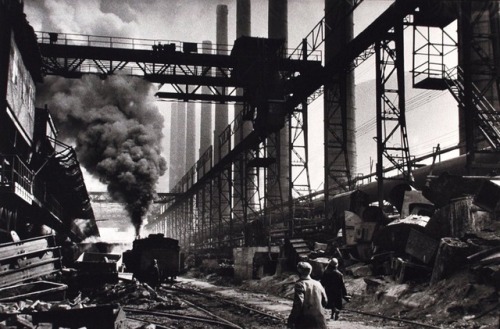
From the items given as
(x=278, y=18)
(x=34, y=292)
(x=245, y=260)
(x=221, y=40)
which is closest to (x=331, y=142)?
(x=245, y=260)

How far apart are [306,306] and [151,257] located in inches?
628

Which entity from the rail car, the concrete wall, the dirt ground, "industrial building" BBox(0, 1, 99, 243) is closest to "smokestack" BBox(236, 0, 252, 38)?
"industrial building" BBox(0, 1, 99, 243)

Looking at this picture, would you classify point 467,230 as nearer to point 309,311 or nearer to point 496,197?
point 496,197

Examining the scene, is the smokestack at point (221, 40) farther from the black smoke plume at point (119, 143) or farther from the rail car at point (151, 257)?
the rail car at point (151, 257)

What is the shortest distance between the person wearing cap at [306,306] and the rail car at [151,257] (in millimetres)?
15230

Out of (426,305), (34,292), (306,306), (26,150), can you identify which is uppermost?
(26,150)

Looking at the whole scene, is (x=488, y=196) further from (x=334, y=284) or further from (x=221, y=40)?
(x=221, y=40)

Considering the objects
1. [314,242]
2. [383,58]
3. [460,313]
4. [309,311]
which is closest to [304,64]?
[383,58]

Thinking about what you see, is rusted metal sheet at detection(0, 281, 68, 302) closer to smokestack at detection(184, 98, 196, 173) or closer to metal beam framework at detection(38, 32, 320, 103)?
metal beam framework at detection(38, 32, 320, 103)

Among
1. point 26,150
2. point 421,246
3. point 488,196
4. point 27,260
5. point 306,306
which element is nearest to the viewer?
point 306,306

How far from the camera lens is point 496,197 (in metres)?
12.2

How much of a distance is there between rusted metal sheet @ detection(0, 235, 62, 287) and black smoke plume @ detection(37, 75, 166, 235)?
898cm

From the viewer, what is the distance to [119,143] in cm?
2183

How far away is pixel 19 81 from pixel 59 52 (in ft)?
23.5
